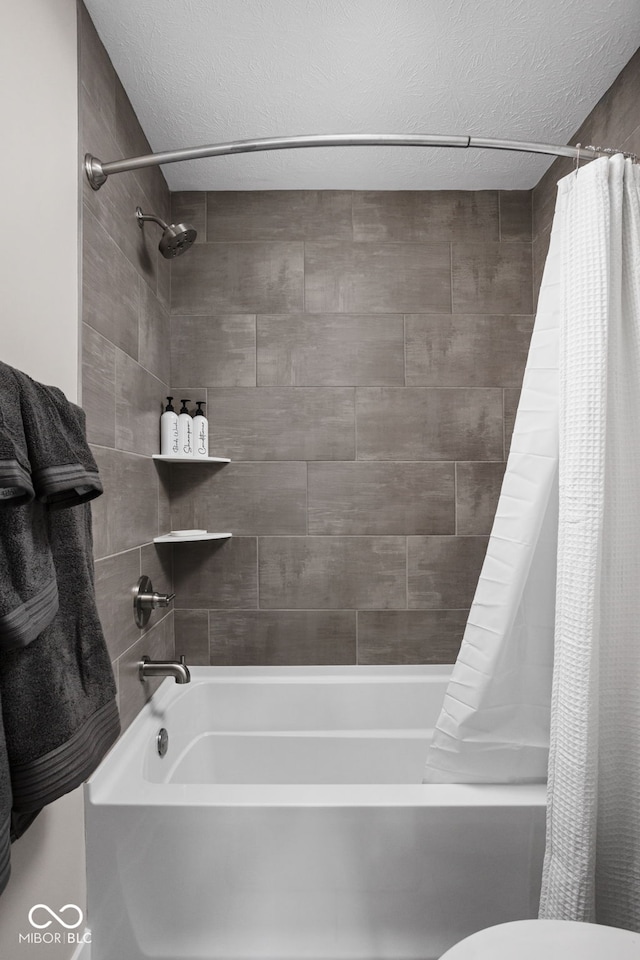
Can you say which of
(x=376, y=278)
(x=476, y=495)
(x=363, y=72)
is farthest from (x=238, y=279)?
(x=476, y=495)

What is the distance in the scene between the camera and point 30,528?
92 centimetres

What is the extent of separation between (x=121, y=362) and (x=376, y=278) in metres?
1.13

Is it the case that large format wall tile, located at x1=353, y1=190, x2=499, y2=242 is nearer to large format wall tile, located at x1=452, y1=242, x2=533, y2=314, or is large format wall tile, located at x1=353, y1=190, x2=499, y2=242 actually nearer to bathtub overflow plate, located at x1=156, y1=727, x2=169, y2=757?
large format wall tile, located at x1=452, y1=242, x2=533, y2=314

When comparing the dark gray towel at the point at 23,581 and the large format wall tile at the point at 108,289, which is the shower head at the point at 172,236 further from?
the dark gray towel at the point at 23,581

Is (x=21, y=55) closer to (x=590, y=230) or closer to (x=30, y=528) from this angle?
(x=30, y=528)

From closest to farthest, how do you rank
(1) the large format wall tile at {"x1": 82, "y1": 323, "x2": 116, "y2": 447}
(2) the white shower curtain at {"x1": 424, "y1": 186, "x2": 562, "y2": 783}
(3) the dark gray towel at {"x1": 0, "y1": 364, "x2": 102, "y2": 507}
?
(3) the dark gray towel at {"x1": 0, "y1": 364, "x2": 102, "y2": 507}, (2) the white shower curtain at {"x1": 424, "y1": 186, "x2": 562, "y2": 783}, (1) the large format wall tile at {"x1": 82, "y1": 323, "x2": 116, "y2": 447}

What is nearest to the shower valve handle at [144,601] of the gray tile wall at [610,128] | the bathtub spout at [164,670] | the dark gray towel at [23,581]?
the bathtub spout at [164,670]

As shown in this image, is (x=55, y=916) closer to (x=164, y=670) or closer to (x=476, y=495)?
(x=164, y=670)

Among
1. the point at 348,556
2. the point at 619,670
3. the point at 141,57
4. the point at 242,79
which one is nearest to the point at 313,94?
the point at 242,79

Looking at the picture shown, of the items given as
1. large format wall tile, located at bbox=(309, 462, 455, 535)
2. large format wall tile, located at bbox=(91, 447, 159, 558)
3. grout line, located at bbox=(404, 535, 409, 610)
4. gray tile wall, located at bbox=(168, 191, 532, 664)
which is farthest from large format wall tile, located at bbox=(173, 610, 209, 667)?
grout line, located at bbox=(404, 535, 409, 610)

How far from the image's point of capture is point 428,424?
2.35 metres

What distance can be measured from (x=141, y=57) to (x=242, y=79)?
291mm

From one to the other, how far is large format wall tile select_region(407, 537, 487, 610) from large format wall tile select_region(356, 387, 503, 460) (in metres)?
0.36

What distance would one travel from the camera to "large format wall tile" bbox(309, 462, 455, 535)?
2.34 metres
